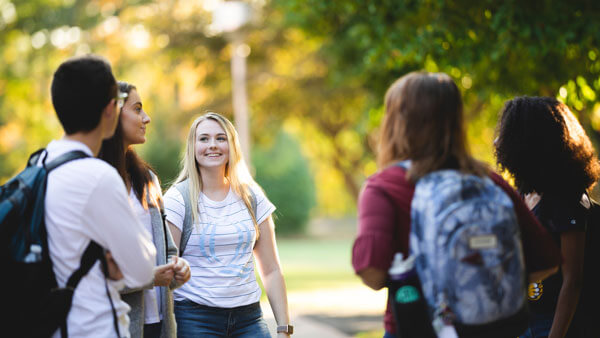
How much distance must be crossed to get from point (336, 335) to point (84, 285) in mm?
8531

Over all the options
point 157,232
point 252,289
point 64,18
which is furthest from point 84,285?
point 64,18

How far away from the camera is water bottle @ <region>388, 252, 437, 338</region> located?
274 centimetres

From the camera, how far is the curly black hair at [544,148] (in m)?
3.58

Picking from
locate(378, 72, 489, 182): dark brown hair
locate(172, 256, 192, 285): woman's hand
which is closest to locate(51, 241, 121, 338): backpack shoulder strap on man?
locate(172, 256, 192, 285): woman's hand

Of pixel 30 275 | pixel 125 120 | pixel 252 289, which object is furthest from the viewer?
pixel 252 289

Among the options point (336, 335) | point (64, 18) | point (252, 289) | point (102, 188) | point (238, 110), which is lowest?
point (336, 335)

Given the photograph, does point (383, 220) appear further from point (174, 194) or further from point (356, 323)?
point (356, 323)

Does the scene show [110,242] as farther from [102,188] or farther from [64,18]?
[64,18]

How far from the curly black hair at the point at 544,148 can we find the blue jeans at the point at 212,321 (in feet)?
5.64

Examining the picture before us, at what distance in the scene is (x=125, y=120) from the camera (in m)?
3.80

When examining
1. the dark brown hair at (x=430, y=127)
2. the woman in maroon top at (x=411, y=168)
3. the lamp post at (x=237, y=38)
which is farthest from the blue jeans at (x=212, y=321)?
the lamp post at (x=237, y=38)

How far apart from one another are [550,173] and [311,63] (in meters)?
19.7

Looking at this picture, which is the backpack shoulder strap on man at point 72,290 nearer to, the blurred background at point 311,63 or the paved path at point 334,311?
the blurred background at point 311,63

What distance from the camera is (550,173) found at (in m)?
3.60
